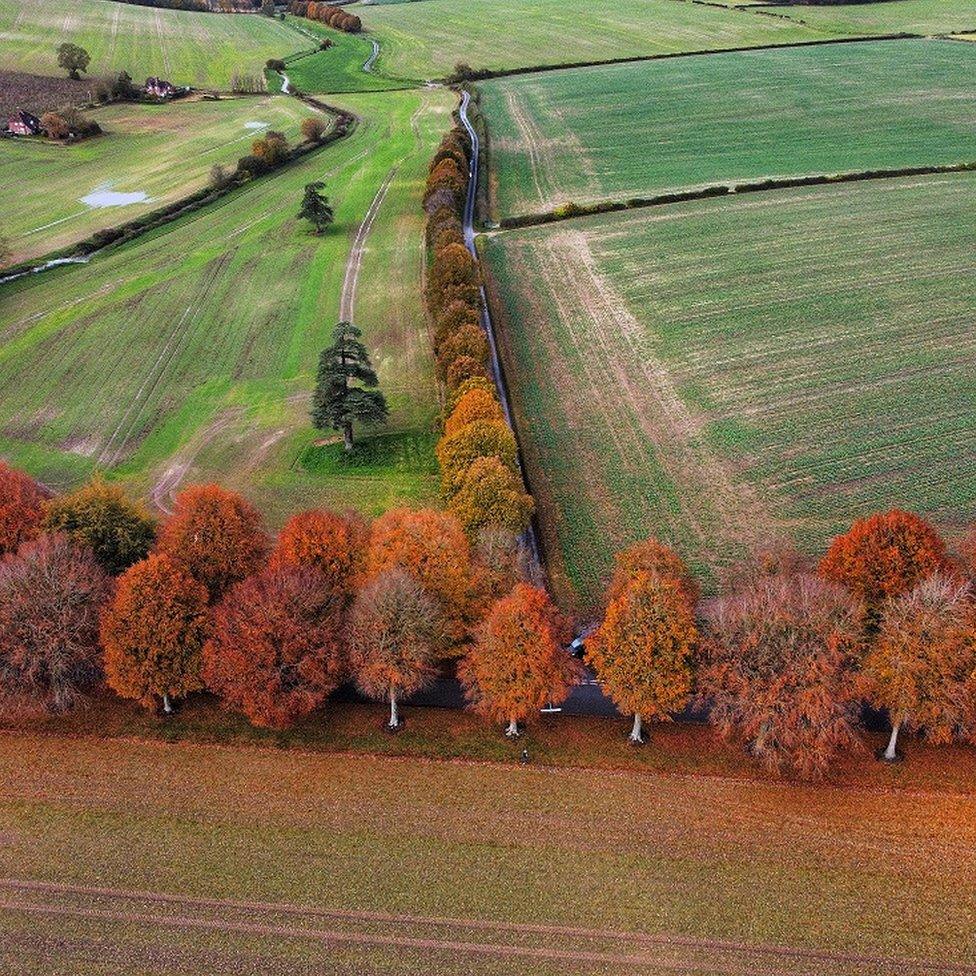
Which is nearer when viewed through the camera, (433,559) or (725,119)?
(433,559)

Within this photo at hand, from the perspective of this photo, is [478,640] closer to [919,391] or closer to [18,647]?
[18,647]

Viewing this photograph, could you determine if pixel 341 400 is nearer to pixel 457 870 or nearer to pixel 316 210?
pixel 457 870

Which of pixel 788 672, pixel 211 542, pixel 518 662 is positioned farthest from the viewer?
pixel 211 542

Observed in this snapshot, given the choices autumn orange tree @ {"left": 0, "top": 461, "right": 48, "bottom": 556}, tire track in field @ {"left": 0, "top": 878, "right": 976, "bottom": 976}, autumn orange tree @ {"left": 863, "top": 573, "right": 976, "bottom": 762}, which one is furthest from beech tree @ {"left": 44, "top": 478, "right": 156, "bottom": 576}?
autumn orange tree @ {"left": 863, "top": 573, "right": 976, "bottom": 762}

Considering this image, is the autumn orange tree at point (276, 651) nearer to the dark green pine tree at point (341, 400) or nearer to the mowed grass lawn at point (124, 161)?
the dark green pine tree at point (341, 400)

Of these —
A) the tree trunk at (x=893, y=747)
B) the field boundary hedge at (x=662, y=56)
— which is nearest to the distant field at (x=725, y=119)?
the field boundary hedge at (x=662, y=56)

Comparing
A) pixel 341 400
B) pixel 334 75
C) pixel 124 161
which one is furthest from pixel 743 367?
pixel 334 75

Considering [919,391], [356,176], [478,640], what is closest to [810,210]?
[919,391]
